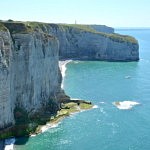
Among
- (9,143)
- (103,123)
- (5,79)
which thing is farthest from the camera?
(103,123)

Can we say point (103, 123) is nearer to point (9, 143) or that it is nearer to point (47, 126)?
point (47, 126)

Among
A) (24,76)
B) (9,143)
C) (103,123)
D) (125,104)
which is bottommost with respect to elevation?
(125,104)

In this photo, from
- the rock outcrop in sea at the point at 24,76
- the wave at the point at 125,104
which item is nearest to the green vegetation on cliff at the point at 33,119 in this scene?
the rock outcrop in sea at the point at 24,76

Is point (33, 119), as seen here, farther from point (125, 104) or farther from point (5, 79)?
point (125, 104)

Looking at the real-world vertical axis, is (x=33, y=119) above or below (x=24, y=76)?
below

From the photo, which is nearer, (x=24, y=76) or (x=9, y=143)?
(x=9, y=143)

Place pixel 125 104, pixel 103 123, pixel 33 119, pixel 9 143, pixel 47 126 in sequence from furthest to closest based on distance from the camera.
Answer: pixel 125 104, pixel 103 123, pixel 33 119, pixel 47 126, pixel 9 143

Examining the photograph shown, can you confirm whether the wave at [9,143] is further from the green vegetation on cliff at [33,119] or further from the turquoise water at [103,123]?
the turquoise water at [103,123]

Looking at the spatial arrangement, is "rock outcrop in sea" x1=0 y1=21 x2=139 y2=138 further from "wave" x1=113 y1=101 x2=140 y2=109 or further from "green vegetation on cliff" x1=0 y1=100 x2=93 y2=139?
"wave" x1=113 y1=101 x2=140 y2=109

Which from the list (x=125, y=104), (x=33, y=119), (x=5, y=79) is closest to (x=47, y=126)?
(x=33, y=119)
